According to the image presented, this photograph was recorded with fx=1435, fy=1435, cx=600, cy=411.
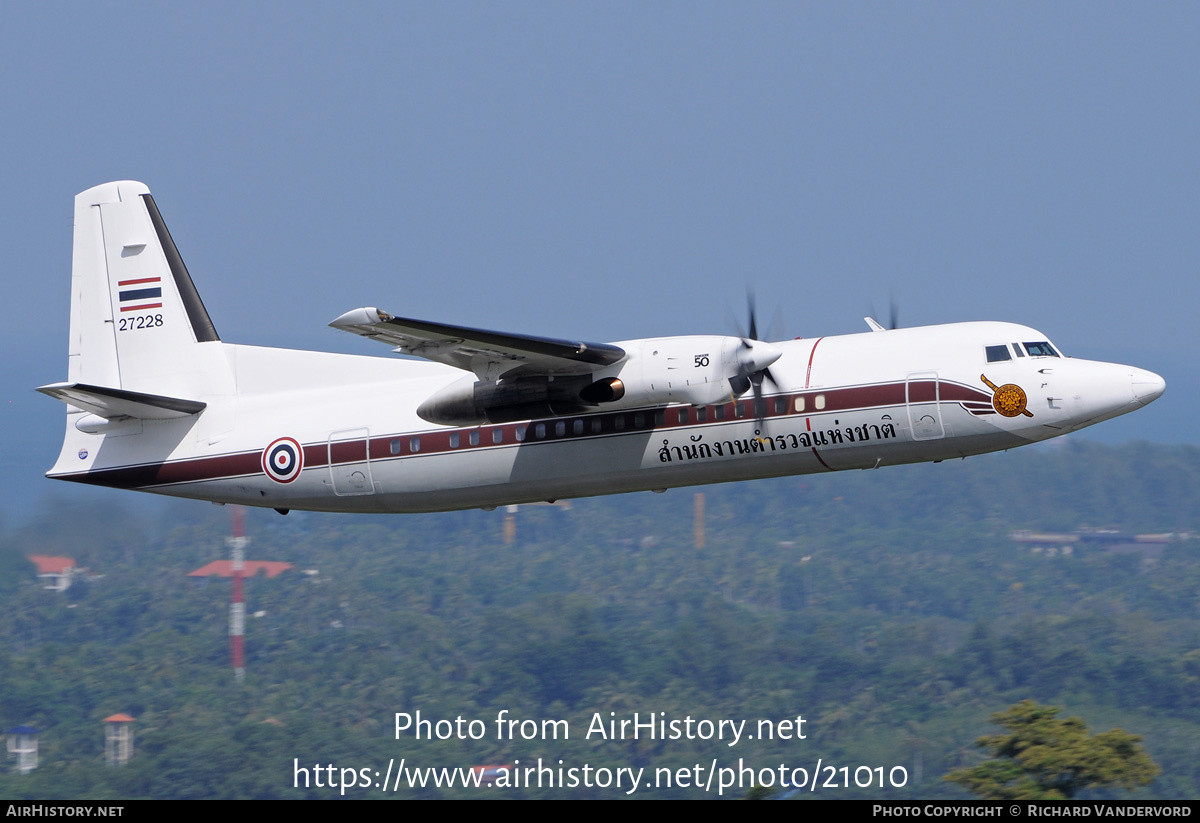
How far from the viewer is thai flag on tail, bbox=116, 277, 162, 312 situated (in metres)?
24.3

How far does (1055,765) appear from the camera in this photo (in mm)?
29219

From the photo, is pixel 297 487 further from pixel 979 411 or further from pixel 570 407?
pixel 979 411

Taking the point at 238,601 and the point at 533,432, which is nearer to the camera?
the point at 533,432

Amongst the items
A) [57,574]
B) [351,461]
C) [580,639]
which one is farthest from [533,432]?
[57,574]

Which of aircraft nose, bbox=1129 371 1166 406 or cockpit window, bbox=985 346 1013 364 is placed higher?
cockpit window, bbox=985 346 1013 364

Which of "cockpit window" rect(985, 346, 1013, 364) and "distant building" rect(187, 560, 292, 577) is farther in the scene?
"distant building" rect(187, 560, 292, 577)

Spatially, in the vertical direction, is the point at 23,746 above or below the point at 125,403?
below

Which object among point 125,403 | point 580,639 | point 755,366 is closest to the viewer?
point 755,366

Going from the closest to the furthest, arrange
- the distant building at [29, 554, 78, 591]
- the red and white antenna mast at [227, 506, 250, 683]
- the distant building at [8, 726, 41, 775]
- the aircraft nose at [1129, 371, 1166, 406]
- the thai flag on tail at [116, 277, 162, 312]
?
the aircraft nose at [1129, 371, 1166, 406] → the thai flag on tail at [116, 277, 162, 312] → the distant building at [8, 726, 41, 775] → the distant building at [29, 554, 78, 591] → the red and white antenna mast at [227, 506, 250, 683]

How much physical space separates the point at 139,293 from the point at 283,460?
4625 mm

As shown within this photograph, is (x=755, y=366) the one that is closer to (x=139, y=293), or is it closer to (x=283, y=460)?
(x=283, y=460)

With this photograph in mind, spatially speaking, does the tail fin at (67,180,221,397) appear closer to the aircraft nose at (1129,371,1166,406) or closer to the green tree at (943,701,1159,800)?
the aircraft nose at (1129,371,1166,406)

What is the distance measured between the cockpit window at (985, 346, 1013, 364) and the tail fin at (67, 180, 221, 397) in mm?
12371

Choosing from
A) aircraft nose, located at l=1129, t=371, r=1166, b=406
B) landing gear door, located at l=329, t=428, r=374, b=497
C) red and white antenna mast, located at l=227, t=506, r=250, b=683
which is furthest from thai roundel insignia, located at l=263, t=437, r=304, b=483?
red and white antenna mast, located at l=227, t=506, r=250, b=683
